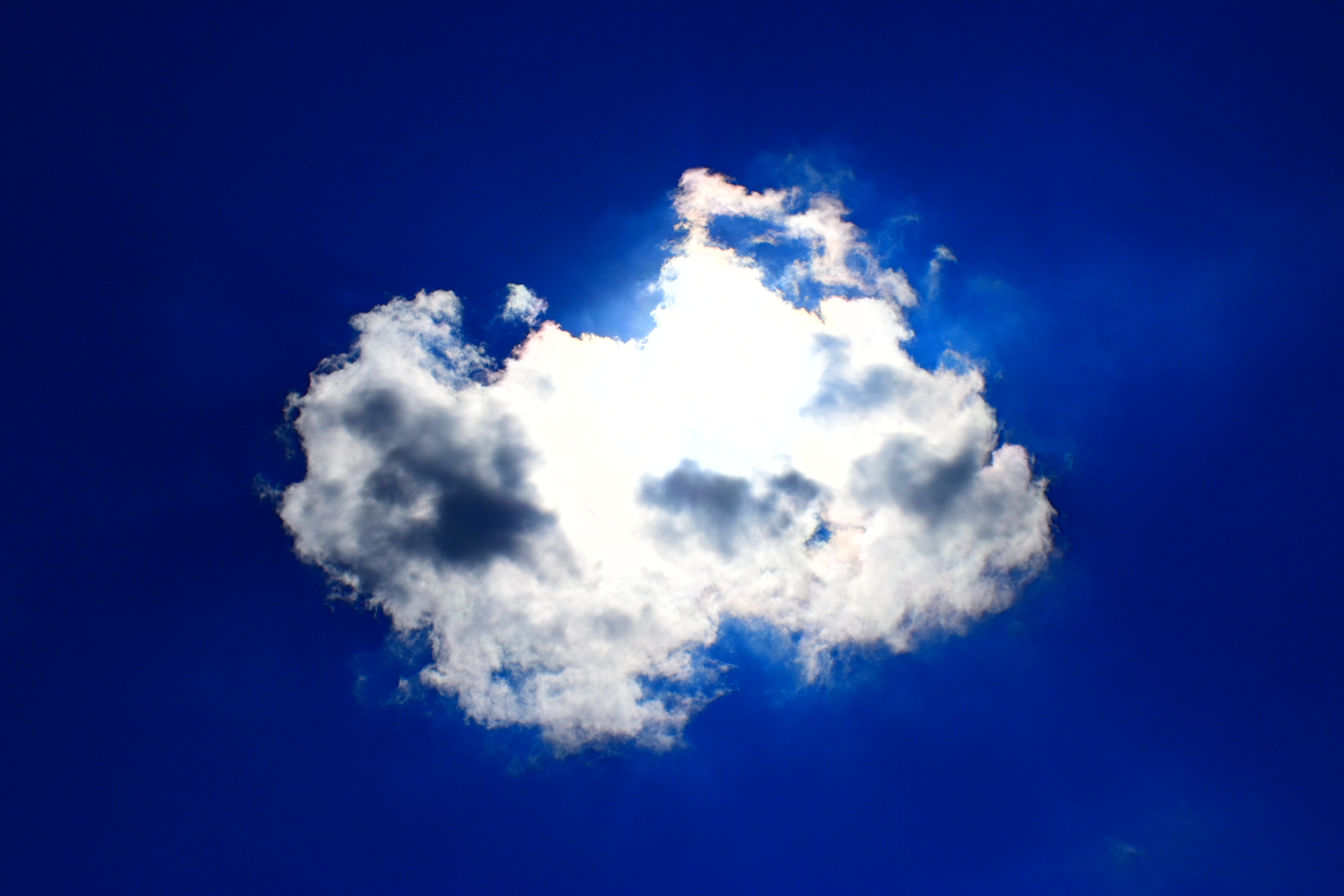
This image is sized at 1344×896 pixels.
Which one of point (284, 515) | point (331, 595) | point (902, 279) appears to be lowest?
point (331, 595)

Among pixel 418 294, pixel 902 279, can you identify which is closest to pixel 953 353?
pixel 902 279

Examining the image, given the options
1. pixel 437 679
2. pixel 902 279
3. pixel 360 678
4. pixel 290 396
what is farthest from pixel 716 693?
pixel 290 396

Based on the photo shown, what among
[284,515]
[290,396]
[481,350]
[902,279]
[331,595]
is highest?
[902,279]

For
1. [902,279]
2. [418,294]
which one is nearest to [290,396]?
[418,294]

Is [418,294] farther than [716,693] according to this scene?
No

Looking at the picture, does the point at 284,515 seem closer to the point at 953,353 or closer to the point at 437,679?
the point at 437,679

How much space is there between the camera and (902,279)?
148 ft

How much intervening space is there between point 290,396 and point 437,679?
1994 centimetres

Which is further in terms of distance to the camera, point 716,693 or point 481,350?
point 716,693

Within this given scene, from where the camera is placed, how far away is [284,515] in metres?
43.8

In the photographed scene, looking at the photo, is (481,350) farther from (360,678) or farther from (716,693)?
(716,693)

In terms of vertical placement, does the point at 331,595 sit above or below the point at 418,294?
below

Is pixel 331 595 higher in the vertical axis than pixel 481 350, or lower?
lower

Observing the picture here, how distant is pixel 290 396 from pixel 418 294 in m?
10.3
